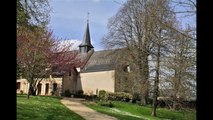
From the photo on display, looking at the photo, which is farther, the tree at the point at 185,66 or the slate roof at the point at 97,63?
the slate roof at the point at 97,63

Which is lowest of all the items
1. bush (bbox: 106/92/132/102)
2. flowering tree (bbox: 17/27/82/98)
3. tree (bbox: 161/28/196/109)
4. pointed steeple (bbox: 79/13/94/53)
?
bush (bbox: 106/92/132/102)

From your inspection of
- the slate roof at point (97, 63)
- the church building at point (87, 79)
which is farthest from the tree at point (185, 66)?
the slate roof at point (97, 63)

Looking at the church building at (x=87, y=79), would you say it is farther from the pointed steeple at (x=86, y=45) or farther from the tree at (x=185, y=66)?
the tree at (x=185, y=66)

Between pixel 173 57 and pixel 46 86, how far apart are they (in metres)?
44.7

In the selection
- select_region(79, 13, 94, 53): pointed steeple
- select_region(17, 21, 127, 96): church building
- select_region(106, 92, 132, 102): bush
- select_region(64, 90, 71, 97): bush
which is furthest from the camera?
select_region(79, 13, 94, 53): pointed steeple

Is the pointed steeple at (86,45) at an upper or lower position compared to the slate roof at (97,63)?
upper

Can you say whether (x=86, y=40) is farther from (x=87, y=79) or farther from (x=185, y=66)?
(x=185, y=66)

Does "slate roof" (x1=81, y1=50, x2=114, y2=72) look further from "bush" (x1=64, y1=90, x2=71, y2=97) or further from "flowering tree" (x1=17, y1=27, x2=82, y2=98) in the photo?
"flowering tree" (x1=17, y1=27, x2=82, y2=98)

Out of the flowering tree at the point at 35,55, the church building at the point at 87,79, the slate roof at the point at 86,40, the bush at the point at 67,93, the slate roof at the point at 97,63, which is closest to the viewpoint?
the flowering tree at the point at 35,55

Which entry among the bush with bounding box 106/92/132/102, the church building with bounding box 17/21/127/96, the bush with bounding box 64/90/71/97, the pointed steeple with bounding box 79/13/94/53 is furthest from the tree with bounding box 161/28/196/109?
the pointed steeple with bounding box 79/13/94/53

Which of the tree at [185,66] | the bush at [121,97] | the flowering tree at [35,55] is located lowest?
the bush at [121,97]

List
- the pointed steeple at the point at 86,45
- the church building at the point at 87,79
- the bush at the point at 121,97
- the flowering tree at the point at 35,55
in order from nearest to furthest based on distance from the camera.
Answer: the flowering tree at the point at 35,55 < the bush at the point at 121,97 < the church building at the point at 87,79 < the pointed steeple at the point at 86,45

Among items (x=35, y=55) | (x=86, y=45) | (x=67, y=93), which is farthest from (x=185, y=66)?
(x=86, y=45)
